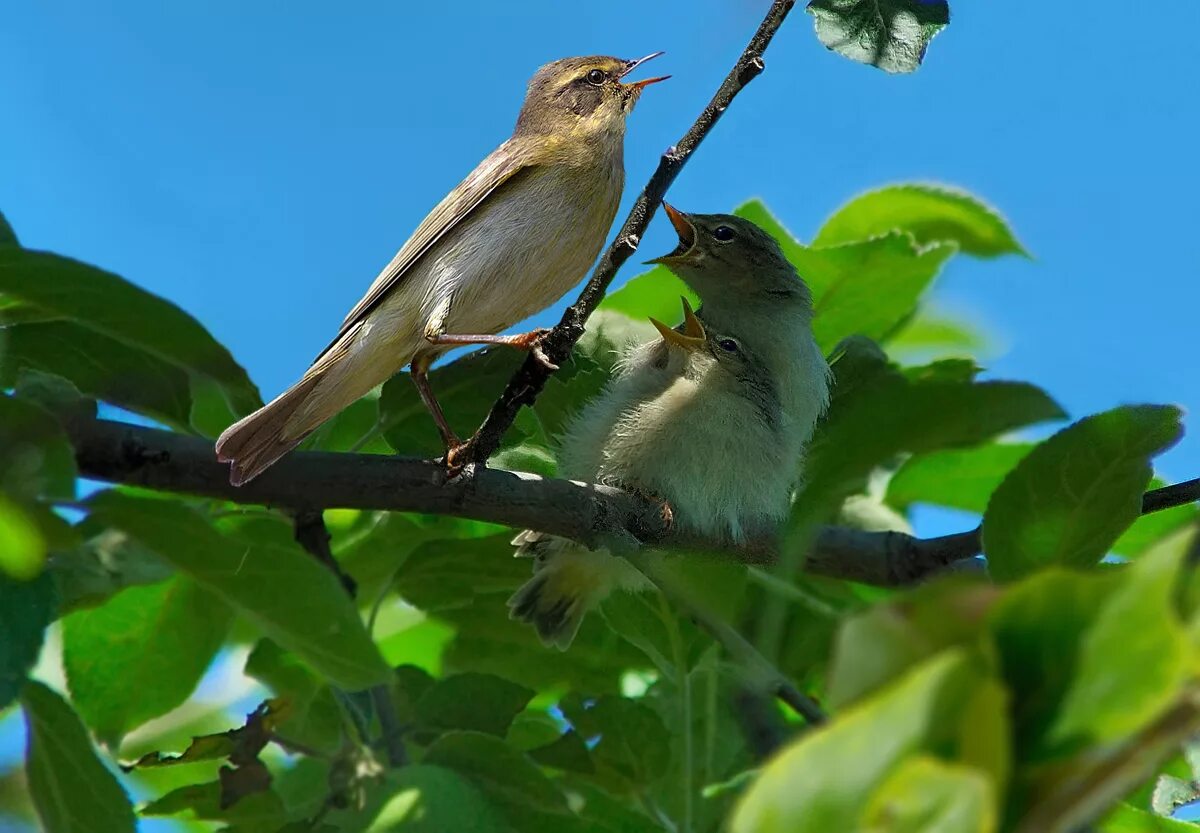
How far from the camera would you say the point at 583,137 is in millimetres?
3766

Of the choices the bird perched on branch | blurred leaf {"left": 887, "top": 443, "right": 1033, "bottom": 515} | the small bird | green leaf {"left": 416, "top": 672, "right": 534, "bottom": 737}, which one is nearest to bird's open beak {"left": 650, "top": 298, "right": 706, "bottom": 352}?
the bird perched on branch

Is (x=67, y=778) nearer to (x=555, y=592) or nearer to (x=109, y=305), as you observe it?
(x=109, y=305)

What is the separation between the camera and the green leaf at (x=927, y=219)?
10.2ft

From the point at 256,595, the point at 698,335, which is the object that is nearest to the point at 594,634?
the point at 698,335

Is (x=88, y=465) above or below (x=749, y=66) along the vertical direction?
below

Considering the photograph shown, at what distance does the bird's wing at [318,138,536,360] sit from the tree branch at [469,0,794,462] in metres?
1.33

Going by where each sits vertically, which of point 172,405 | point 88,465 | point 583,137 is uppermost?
point 583,137

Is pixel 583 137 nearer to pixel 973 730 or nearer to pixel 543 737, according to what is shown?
pixel 543 737

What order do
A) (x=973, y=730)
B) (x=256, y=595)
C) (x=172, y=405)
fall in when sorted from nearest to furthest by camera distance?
(x=973, y=730)
(x=256, y=595)
(x=172, y=405)

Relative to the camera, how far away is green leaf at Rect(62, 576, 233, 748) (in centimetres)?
250

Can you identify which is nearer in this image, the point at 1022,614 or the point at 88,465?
the point at 1022,614

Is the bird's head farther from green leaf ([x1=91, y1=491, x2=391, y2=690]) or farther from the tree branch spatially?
green leaf ([x1=91, y1=491, x2=391, y2=690])

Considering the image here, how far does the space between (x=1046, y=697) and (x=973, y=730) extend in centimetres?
5

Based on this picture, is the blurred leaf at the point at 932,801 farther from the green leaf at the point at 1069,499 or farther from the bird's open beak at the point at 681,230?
the bird's open beak at the point at 681,230
